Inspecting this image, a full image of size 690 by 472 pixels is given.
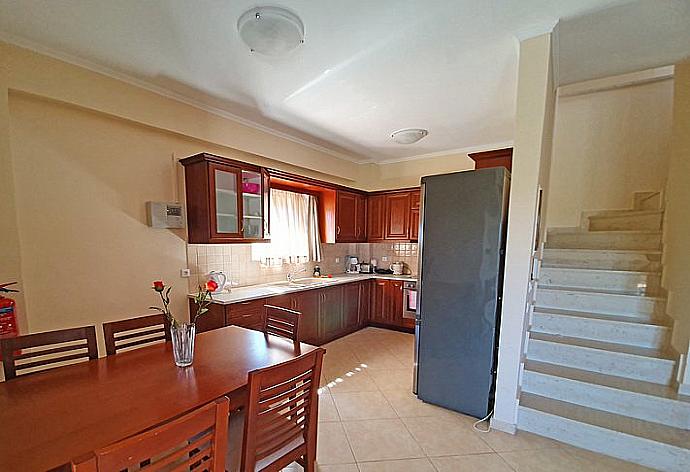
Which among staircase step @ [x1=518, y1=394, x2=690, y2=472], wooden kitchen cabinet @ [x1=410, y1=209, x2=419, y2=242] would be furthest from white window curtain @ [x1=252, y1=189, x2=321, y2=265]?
staircase step @ [x1=518, y1=394, x2=690, y2=472]

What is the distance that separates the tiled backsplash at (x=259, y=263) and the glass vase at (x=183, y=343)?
1.65 metres

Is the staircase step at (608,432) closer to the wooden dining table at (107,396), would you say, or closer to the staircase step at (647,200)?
the wooden dining table at (107,396)

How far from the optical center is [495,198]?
7.47 ft

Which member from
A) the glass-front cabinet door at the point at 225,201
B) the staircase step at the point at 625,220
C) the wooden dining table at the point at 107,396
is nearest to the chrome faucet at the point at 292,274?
the glass-front cabinet door at the point at 225,201

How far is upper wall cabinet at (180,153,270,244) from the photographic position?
286 cm

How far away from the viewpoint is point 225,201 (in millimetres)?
3018

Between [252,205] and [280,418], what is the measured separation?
7.87ft

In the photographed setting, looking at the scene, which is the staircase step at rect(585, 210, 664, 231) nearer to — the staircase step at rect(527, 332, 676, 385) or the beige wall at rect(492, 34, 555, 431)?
the staircase step at rect(527, 332, 676, 385)

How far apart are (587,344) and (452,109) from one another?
2533mm

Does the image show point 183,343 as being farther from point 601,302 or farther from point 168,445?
point 601,302

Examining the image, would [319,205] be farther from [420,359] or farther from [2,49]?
[2,49]

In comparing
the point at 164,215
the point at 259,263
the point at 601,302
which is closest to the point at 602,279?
the point at 601,302

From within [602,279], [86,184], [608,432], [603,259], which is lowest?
[608,432]

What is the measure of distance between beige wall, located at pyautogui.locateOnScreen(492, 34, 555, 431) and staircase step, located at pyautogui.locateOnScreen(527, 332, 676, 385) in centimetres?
63
